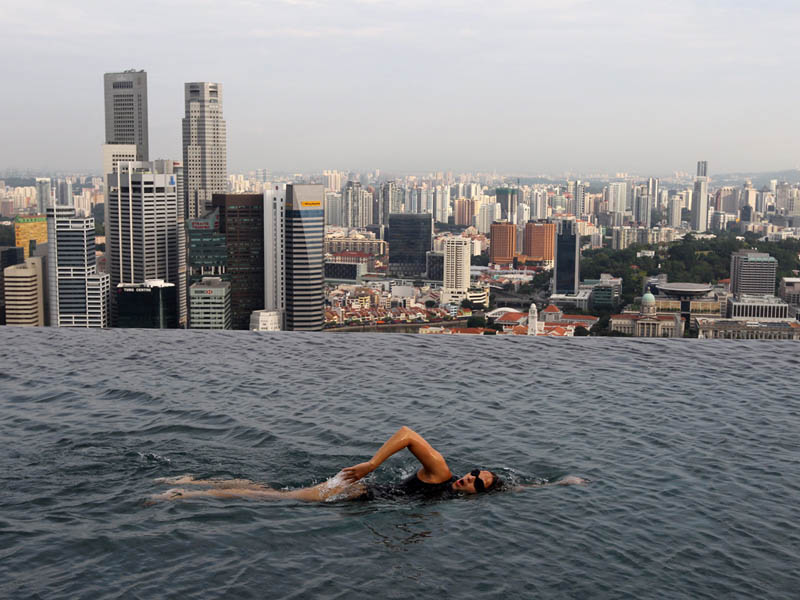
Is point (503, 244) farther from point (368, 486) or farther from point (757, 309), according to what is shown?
point (368, 486)

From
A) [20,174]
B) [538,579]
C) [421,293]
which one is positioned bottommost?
[421,293]

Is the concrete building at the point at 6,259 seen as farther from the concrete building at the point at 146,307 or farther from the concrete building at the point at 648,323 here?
the concrete building at the point at 648,323

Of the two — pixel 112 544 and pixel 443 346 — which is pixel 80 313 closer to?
pixel 443 346

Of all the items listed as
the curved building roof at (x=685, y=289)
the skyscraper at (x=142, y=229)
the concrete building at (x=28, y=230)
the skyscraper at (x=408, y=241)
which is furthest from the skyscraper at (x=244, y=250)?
the skyscraper at (x=408, y=241)

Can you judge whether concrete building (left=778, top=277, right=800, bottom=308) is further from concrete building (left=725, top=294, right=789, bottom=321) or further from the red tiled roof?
the red tiled roof

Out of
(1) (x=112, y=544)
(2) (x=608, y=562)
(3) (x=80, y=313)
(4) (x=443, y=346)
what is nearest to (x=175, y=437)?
(1) (x=112, y=544)
